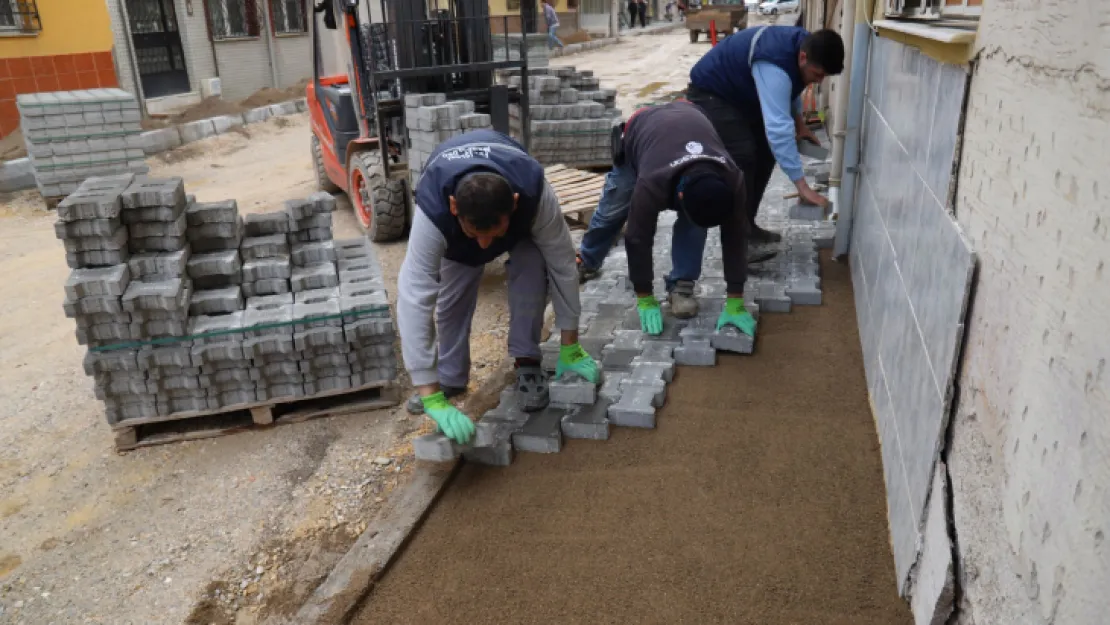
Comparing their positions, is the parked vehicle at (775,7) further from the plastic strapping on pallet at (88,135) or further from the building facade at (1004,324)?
the building facade at (1004,324)

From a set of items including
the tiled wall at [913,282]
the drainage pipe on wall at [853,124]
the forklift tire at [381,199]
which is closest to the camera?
the tiled wall at [913,282]

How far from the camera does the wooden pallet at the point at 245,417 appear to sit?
13.4 ft

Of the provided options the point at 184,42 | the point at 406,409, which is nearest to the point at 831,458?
the point at 406,409

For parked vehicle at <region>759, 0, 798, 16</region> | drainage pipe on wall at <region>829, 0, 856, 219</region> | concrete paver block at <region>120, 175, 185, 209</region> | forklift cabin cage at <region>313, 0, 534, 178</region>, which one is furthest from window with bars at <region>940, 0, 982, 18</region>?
parked vehicle at <region>759, 0, 798, 16</region>

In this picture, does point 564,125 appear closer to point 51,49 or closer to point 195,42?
point 51,49

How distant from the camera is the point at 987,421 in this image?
1724 mm

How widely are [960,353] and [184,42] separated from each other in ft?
51.1

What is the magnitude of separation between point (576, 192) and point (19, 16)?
8549 mm

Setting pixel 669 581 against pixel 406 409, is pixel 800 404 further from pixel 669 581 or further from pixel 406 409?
pixel 406 409

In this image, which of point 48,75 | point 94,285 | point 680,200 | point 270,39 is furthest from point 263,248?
point 270,39

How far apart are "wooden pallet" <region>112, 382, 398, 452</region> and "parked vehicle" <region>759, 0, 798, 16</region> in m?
31.0

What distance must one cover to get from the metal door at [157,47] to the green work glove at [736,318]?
43.0 ft

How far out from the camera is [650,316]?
14.0 feet

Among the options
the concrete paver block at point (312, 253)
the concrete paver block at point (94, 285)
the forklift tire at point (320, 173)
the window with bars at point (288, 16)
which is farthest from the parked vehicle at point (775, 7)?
the concrete paver block at point (94, 285)
